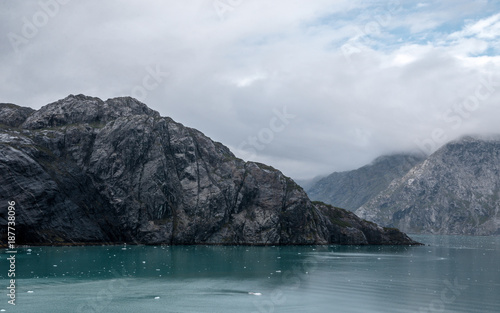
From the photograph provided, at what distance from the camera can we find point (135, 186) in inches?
6324

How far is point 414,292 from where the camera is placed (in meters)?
58.1

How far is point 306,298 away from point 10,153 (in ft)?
385

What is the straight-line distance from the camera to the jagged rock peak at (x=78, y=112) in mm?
169125

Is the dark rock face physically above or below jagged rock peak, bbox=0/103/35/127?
below

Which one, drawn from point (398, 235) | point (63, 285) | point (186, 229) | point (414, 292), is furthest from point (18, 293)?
point (398, 235)

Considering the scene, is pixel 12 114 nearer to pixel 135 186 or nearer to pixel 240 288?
pixel 135 186

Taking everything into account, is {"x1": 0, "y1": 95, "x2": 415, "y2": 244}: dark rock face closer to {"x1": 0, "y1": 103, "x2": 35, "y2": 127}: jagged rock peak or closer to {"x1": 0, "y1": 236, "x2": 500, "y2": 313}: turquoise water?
{"x1": 0, "y1": 103, "x2": 35, "y2": 127}: jagged rock peak

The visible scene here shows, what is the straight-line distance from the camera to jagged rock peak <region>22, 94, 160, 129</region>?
6658 inches

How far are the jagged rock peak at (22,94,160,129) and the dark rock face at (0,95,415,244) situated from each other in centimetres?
40

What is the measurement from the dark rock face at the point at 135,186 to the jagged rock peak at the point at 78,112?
396 mm

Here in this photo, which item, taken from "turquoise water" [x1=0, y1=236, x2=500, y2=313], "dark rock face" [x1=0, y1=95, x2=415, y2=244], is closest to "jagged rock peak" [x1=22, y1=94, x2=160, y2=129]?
"dark rock face" [x1=0, y1=95, x2=415, y2=244]

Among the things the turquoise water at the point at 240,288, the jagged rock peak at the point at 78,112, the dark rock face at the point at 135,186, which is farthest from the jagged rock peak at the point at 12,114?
the turquoise water at the point at 240,288

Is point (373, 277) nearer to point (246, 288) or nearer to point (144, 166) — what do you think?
point (246, 288)

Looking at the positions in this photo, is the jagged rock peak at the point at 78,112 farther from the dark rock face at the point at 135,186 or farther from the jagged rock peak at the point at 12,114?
the jagged rock peak at the point at 12,114
